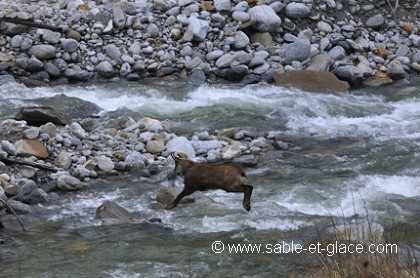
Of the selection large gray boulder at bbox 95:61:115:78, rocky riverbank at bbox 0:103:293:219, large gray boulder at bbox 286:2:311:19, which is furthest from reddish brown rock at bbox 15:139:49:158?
large gray boulder at bbox 286:2:311:19

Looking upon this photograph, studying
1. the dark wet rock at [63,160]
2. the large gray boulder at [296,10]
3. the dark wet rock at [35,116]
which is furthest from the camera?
the large gray boulder at [296,10]

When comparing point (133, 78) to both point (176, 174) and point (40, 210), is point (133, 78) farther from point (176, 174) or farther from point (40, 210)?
point (40, 210)

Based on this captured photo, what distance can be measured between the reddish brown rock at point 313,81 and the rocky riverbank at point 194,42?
44 millimetres

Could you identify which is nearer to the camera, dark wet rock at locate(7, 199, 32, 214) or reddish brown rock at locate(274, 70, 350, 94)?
dark wet rock at locate(7, 199, 32, 214)

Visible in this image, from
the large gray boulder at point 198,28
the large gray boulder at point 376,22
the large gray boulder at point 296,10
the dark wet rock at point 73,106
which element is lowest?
the dark wet rock at point 73,106

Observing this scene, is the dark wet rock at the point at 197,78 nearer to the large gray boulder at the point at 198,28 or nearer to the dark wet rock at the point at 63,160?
the large gray boulder at the point at 198,28

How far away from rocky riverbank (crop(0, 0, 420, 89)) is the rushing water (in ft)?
1.52

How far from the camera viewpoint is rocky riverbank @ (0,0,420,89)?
10656mm

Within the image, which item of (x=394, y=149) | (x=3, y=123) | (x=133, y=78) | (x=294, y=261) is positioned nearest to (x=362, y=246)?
(x=294, y=261)

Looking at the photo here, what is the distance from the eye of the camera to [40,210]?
6.57 metres

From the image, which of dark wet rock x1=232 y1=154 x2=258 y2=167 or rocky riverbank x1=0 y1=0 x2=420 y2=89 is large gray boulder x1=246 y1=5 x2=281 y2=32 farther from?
dark wet rock x1=232 y1=154 x2=258 y2=167

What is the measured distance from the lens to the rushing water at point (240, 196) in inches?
209

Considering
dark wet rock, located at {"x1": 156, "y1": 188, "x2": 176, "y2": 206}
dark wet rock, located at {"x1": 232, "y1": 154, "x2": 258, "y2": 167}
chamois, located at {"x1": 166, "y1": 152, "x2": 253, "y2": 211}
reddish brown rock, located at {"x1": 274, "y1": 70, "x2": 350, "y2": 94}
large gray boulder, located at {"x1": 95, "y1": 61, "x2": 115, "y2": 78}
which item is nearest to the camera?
chamois, located at {"x1": 166, "y1": 152, "x2": 253, "y2": 211}

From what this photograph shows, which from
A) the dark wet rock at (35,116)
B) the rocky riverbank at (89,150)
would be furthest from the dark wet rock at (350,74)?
the dark wet rock at (35,116)
